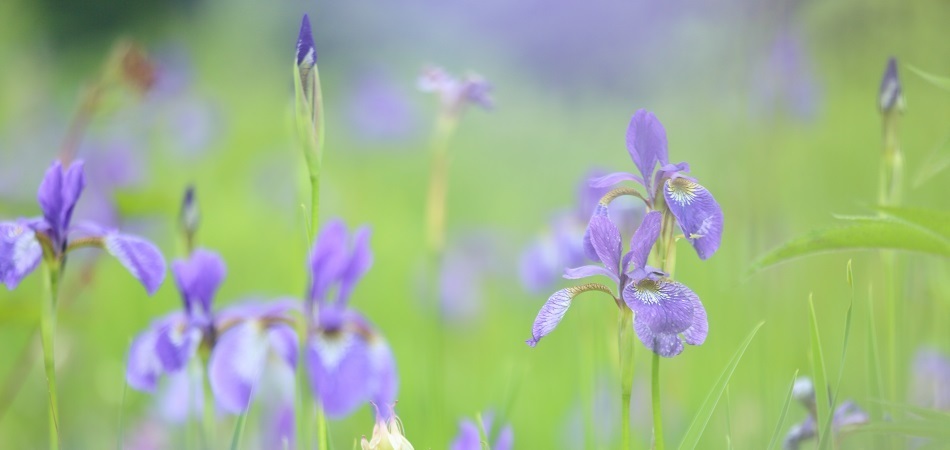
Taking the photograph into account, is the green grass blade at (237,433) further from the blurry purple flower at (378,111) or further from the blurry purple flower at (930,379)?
the blurry purple flower at (378,111)

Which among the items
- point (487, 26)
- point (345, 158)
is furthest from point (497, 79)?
point (345, 158)

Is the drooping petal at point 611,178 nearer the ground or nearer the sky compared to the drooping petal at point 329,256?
nearer the sky

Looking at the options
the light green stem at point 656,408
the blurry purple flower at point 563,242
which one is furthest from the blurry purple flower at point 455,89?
the light green stem at point 656,408

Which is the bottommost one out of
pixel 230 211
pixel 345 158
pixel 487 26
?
pixel 230 211

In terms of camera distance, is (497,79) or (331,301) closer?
(331,301)

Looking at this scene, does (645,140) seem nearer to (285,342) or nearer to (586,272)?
(586,272)

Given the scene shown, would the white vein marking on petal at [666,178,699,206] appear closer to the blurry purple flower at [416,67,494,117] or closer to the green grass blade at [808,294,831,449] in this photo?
the green grass blade at [808,294,831,449]

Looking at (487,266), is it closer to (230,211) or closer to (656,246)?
(230,211)

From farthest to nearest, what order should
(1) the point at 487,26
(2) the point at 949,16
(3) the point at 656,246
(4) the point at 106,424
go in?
(1) the point at 487,26
(2) the point at 949,16
(4) the point at 106,424
(3) the point at 656,246
